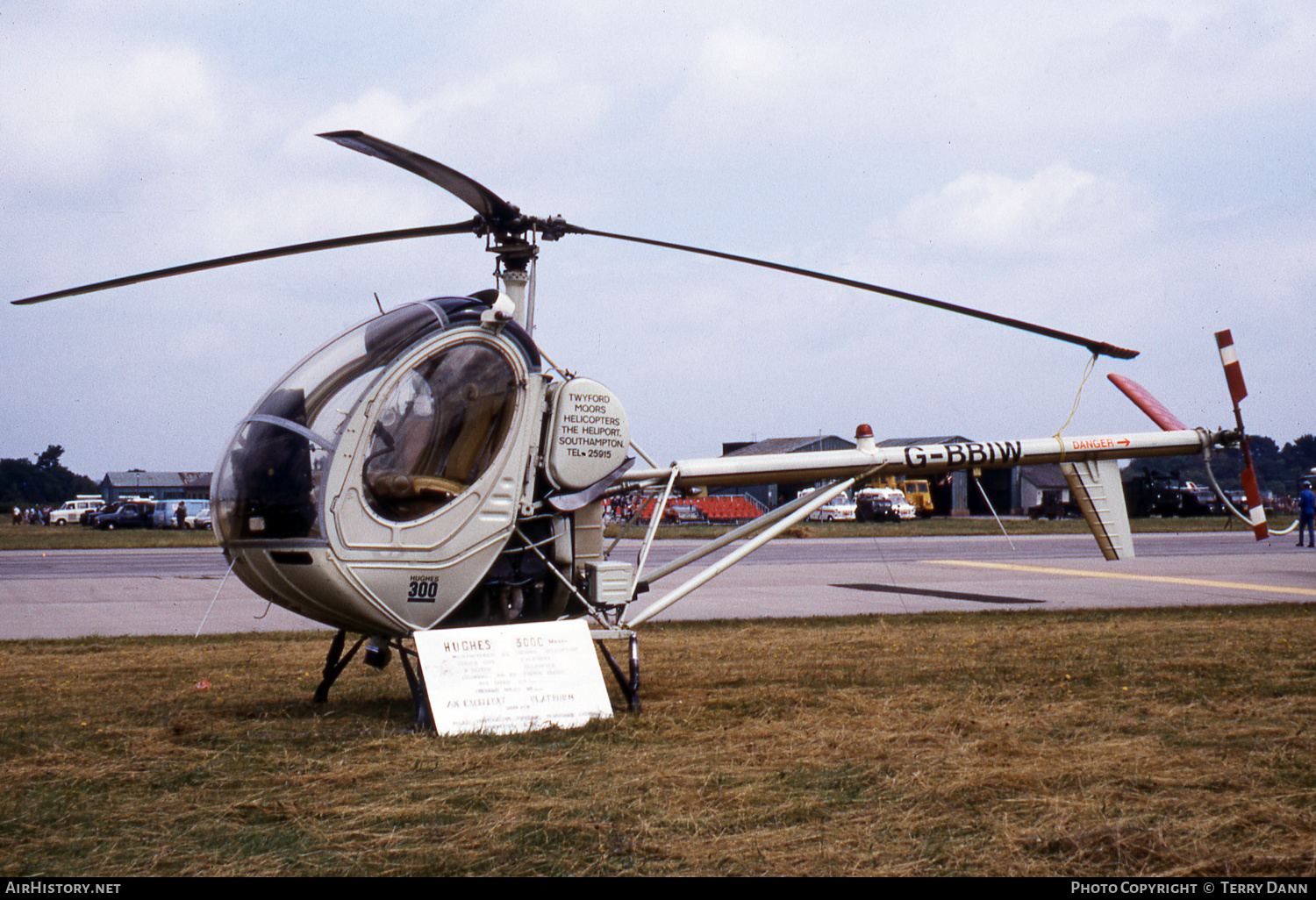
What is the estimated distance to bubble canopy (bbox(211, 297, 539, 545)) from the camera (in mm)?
6016

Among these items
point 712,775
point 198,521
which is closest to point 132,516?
point 198,521

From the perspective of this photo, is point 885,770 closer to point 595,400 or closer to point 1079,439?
point 595,400

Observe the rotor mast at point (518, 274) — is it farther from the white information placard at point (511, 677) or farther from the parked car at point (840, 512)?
the parked car at point (840, 512)

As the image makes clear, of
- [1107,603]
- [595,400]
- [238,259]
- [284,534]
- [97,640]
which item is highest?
[238,259]

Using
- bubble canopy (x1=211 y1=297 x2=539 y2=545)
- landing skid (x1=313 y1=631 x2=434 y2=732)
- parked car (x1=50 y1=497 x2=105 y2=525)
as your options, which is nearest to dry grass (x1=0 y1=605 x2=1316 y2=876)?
landing skid (x1=313 y1=631 x2=434 y2=732)

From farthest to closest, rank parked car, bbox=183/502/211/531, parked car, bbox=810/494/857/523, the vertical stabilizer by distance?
parked car, bbox=810/494/857/523, parked car, bbox=183/502/211/531, the vertical stabilizer

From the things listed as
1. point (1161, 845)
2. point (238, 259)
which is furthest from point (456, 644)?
point (1161, 845)

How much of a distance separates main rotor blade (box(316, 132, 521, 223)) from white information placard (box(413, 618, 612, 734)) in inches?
96.1

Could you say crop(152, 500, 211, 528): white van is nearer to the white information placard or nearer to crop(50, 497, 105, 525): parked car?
crop(50, 497, 105, 525): parked car

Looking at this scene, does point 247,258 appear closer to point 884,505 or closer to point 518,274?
point 518,274

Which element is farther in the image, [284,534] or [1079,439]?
[1079,439]

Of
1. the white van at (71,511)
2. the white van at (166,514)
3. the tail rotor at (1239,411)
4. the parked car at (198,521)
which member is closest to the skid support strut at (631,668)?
the tail rotor at (1239,411)
